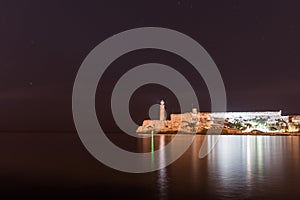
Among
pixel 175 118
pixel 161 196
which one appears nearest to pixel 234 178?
pixel 161 196

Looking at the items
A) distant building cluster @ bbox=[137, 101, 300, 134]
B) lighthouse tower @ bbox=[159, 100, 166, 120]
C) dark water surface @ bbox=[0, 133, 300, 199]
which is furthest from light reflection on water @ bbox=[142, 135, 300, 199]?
lighthouse tower @ bbox=[159, 100, 166, 120]

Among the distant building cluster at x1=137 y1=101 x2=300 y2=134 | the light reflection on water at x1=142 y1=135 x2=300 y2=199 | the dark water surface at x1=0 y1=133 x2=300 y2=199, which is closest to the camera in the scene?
the dark water surface at x1=0 y1=133 x2=300 y2=199

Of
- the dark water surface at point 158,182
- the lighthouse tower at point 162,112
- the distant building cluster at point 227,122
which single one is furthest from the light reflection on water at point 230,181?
the lighthouse tower at point 162,112

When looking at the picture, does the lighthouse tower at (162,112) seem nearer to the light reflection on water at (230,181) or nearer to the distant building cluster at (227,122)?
the distant building cluster at (227,122)

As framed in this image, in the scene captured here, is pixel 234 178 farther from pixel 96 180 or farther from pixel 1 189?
pixel 1 189

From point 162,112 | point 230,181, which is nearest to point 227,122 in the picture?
point 162,112

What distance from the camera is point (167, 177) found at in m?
15.0

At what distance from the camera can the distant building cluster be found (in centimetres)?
7194

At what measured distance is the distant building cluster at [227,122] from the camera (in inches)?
2832

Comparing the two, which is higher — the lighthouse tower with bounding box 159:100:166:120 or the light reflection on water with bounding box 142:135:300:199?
the lighthouse tower with bounding box 159:100:166:120

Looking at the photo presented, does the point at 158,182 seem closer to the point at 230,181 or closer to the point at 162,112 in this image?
the point at 230,181

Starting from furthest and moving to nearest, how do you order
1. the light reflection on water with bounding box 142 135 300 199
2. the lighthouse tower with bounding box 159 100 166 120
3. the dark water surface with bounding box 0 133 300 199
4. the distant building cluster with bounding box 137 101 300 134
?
the lighthouse tower with bounding box 159 100 166 120 < the distant building cluster with bounding box 137 101 300 134 < the light reflection on water with bounding box 142 135 300 199 < the dark water surface with bounding box 0 133 300 199

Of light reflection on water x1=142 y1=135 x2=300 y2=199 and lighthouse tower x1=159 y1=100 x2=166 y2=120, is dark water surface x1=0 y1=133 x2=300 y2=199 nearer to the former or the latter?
light reflection on water x1=142 y1=135 x2=300 y2=199

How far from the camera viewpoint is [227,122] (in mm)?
79375
